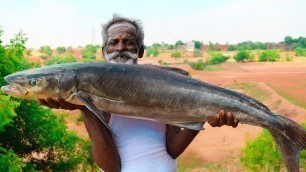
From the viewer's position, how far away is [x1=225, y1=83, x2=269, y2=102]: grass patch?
41.9m

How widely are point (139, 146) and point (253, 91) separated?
44.5 meters

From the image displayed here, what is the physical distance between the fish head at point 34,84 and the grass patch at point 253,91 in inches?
1486

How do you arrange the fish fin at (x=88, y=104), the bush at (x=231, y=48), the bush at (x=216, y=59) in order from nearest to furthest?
→ the fish fin at (x=88, y=104)
the bush at (x=216, y=59)
the bush at (x=231, y=48)

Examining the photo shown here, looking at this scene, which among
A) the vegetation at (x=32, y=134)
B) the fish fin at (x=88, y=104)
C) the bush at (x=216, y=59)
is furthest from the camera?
Result: the bush at (x=216, y=59)

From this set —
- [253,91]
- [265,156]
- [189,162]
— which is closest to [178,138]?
[265,156]

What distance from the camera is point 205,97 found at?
2889 mm

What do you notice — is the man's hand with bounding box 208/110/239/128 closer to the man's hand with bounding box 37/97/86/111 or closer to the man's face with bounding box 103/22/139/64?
the man's face with bounding box 103/22/139/64

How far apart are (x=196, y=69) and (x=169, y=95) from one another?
230ft

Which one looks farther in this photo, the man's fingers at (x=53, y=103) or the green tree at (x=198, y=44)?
the green tree at (x=198, y=44)

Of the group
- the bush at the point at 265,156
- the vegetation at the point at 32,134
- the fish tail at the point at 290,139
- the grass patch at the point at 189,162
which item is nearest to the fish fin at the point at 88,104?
the fish tail at the point at 290,139

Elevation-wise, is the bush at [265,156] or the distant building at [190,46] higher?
the bush at [265,156]

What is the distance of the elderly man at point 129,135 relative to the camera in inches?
113

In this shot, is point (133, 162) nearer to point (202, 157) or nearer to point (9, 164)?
point (9, 164)

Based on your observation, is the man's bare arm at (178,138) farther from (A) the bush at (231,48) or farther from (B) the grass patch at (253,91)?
(A) the bush at (231,48)
